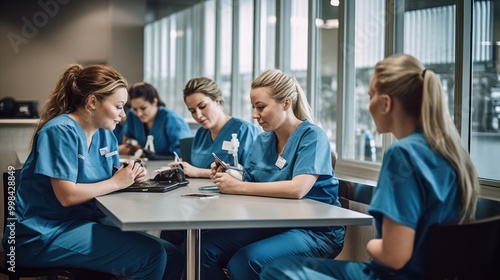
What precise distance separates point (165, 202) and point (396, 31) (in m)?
1.49

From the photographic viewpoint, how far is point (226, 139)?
3160mm

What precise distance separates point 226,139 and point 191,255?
1.30 m

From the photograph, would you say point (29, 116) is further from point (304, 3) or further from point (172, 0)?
point (304, 3)

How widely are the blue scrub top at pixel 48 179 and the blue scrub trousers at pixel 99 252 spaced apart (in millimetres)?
47

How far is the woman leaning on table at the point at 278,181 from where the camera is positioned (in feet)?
6.99

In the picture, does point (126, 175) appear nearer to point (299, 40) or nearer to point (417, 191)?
point (417, 191)

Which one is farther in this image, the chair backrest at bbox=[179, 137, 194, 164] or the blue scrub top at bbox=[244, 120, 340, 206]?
the chair backrest at bbox=[179, 137, 194, 164]

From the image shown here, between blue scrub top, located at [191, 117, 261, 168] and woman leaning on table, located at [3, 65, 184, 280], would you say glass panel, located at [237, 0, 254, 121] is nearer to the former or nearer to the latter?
blue scrub top, located at [191, 117, 261, 168]

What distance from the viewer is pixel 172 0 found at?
705 cm

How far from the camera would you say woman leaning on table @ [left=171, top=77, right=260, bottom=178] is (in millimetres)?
3119

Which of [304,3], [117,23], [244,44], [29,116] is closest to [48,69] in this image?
[117,23]

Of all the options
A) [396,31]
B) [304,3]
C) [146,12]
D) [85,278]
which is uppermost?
[146,12]

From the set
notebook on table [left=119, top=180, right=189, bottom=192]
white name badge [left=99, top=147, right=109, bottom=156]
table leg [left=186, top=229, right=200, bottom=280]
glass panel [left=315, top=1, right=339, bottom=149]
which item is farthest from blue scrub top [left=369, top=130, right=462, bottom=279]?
glass panel [left=315, top=1, right=339, bottom=149]

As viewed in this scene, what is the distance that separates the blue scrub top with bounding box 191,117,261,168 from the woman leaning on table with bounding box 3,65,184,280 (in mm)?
873
